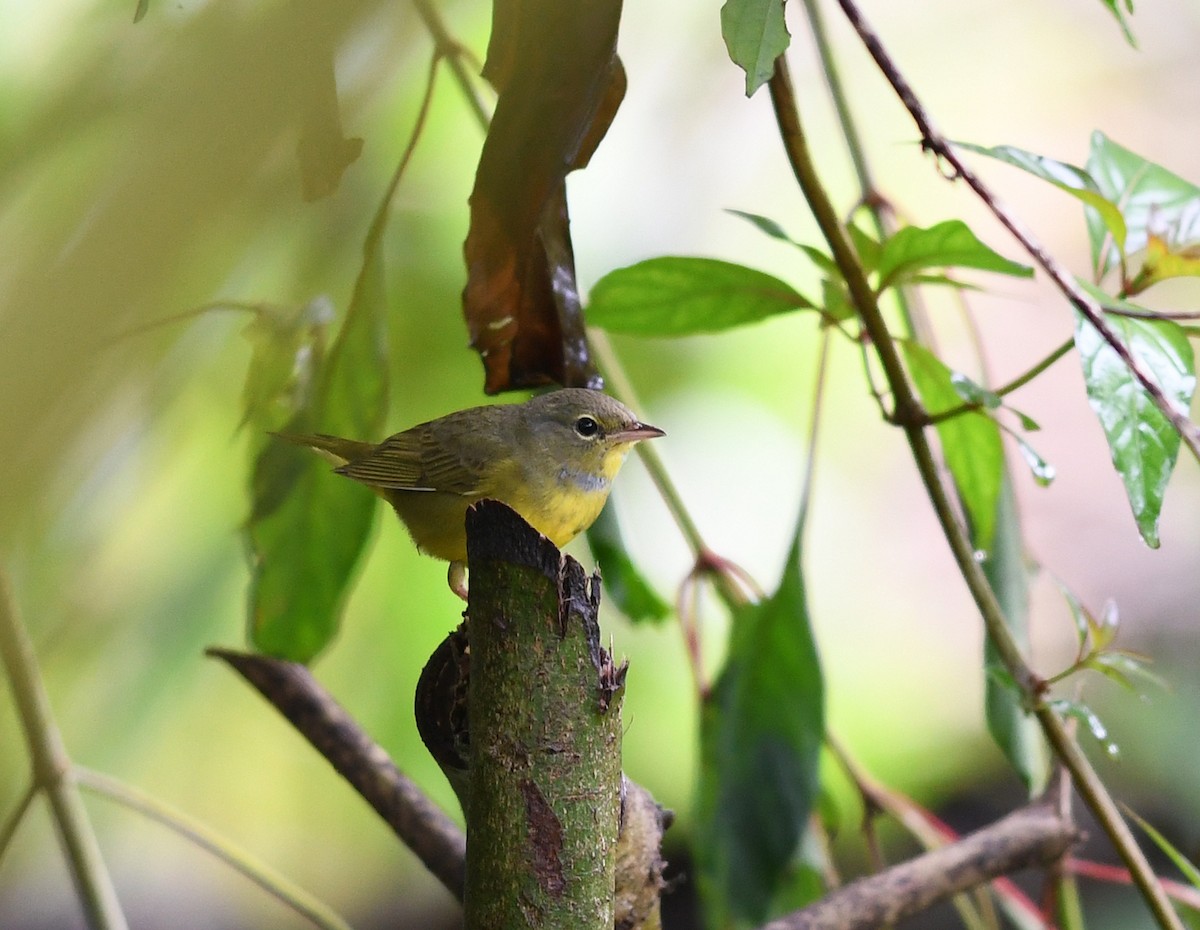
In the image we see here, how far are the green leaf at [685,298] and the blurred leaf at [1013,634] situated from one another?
0.54m

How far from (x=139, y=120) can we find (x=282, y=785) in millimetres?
2681

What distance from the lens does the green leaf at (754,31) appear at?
112 cm

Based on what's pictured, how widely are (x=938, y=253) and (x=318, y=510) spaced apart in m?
1.10

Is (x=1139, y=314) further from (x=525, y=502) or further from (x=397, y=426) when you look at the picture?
(x=397, y=426)

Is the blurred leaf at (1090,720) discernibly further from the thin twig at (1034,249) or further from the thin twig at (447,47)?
the thin twig at (447,47)

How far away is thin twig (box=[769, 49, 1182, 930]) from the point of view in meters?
1.50

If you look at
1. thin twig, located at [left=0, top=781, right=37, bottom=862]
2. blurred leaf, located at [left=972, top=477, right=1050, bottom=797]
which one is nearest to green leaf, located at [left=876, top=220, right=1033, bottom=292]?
blurred leaf, located at [left=972, top=477, right=1050, bottom=797]

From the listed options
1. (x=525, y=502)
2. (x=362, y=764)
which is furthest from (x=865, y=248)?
(x=362, y=764)

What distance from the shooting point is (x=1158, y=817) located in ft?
10.5

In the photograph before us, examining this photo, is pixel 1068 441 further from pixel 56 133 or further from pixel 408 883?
pixel 56 133

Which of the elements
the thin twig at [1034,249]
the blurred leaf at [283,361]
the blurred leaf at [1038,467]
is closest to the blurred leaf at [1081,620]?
the blurred leaf at [1038,467]

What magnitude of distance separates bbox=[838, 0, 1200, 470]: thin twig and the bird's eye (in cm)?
85

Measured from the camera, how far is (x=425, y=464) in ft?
6.41

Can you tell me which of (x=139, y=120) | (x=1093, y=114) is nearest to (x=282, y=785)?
(x=139, y=120)
